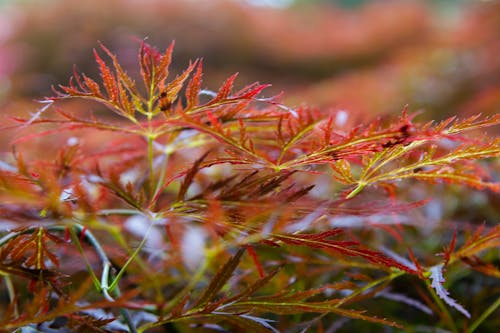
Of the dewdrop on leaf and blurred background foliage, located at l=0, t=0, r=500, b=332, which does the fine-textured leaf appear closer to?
the dewdrop on leaf

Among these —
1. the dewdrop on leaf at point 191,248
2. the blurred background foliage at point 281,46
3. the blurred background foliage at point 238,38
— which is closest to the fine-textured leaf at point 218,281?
the dewdrop on leaf at point 191,248

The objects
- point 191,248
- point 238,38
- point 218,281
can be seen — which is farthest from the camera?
point 238,38

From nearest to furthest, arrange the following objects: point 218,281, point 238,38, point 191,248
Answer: point 218,281
point 191,248
point 238,38

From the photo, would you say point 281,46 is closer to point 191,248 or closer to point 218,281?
point 191,248

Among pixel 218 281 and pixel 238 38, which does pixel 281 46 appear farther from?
pixel 218 281

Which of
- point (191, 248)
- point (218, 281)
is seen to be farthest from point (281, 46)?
point (218, 281)

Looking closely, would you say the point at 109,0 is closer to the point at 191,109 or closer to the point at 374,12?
the point at 374,12

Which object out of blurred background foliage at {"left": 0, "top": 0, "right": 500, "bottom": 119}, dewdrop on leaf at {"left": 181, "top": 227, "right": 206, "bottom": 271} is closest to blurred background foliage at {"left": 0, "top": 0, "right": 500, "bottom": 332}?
blurred background foliage at {"left": 0, "top": 0, "right": 500, "bottom": 119}

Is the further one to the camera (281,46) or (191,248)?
(281,46)

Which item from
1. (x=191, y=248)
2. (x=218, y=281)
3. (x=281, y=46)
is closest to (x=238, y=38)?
(x=281, y=46)

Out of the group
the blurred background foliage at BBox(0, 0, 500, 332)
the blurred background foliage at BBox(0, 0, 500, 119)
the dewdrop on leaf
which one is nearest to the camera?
the dewdrop on leaf

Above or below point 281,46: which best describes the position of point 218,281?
below
